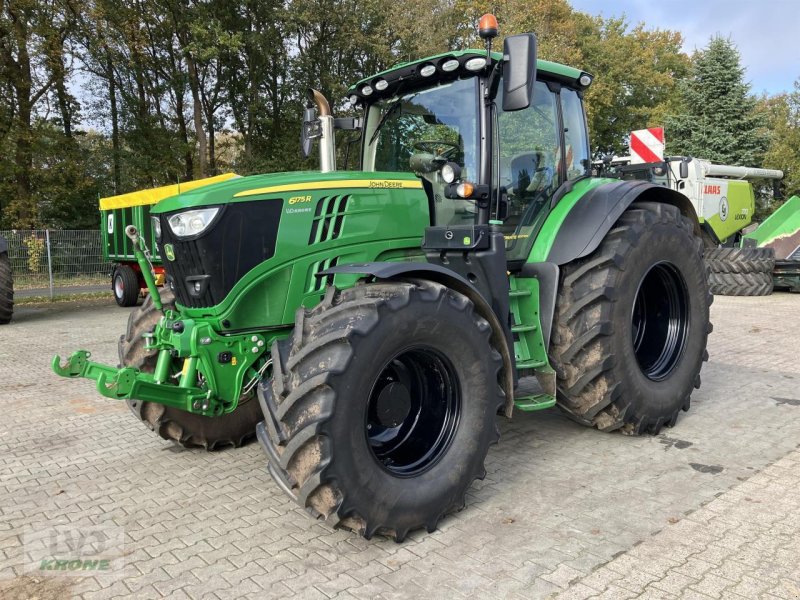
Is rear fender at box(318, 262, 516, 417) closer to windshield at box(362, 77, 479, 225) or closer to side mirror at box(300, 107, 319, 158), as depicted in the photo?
windshield at box(362, 77, 479, 225)

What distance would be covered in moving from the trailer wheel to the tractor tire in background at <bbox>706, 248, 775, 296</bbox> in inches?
455

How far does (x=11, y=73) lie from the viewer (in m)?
18.5

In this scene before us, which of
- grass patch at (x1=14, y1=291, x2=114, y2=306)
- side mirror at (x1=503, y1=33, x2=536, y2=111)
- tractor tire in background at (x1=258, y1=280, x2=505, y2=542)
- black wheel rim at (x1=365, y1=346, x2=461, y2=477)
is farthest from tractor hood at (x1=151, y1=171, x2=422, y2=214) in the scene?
grass patch at (x1=14, y1=291, x2=114, y2=306)

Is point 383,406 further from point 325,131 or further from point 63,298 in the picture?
point 63,298

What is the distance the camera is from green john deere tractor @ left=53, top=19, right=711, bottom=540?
2.81 metres

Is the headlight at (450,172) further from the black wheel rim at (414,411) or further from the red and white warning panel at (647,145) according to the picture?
the red and white warning panel at (647,145)

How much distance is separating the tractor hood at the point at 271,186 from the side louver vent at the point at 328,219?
0.24 feet

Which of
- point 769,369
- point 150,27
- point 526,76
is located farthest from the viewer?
point 150,27

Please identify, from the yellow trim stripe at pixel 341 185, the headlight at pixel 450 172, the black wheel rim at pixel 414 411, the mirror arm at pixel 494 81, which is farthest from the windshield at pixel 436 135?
the black wheel rim at pixel 414 411

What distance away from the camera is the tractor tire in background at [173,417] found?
3936 mm

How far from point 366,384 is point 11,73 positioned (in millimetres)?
20705

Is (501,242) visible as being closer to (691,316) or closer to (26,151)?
(691,316)

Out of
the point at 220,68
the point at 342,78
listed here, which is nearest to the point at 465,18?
the point at 342,78

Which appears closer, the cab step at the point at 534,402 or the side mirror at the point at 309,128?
the cab step at the point at 534,402
